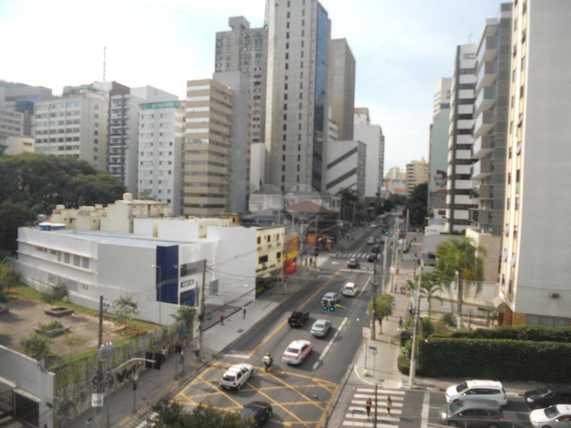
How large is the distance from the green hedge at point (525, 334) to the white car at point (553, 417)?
759 centimetres

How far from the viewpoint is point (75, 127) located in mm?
133000

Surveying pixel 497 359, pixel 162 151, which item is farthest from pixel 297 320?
pixel 162 151

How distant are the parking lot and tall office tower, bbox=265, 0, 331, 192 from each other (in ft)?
341

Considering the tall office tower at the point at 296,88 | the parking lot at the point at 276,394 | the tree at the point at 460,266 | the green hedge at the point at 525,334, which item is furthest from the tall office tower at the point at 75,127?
the green hedge at the point at 525,334

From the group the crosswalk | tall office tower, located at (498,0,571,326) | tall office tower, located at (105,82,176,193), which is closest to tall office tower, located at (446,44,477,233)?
tall office tower, located at (498,0,571,326)

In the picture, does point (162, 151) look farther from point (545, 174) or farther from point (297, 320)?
point (545, 174)

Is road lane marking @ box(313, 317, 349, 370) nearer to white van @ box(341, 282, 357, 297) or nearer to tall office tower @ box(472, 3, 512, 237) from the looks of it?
white van @ box(341, 282, 357, 297)

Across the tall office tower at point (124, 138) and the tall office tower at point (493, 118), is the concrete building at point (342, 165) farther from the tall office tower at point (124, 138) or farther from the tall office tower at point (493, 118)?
the tall office tower at point (493, 118)

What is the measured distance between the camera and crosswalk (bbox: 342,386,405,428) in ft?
84.5

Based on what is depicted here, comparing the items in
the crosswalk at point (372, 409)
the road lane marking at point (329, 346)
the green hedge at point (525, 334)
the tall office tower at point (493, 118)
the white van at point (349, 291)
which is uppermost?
the tall office tower at point (493, 118)

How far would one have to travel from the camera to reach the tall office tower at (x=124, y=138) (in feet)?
429

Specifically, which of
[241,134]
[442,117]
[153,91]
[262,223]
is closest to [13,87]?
[153,91]

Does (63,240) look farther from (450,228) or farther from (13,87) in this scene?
(13,87)

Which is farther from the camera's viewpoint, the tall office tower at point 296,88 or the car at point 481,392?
the tall office tower at point 296,88
